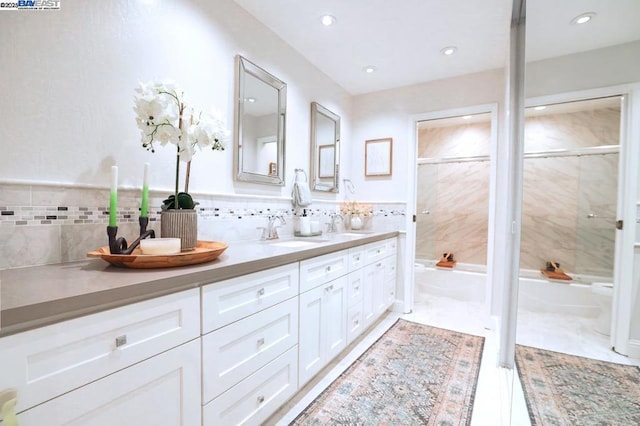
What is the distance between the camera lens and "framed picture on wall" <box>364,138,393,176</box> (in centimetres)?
315

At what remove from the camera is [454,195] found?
14.3ft

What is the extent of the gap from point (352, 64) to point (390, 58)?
1.15 ft

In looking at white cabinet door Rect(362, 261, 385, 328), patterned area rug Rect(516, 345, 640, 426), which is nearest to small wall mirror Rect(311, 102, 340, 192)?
white cabinet door Rect(362, 261, 385, 328)

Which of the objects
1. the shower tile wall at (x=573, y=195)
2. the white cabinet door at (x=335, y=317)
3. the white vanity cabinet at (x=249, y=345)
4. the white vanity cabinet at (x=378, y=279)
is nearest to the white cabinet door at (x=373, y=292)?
the white vanity cabinet at (x=378, y=279)

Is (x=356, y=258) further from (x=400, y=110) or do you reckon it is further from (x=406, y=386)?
(x=400, y=110)

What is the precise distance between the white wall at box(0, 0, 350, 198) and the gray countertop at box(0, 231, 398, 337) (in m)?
0.40

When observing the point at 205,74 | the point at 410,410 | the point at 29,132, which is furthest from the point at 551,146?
the point at 29,132

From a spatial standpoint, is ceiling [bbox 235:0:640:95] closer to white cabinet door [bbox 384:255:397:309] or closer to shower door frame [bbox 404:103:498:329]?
shower door frame [bbox 404:103:498:329]

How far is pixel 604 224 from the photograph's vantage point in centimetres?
67

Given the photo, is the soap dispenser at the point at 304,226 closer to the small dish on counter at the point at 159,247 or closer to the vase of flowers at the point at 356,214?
the vase of flowers at the point at 356,214

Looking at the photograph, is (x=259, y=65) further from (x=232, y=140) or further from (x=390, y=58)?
(x=390, y=58)

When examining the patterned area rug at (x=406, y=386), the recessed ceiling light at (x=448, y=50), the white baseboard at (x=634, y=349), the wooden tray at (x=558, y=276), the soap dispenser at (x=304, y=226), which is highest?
the recessed ceiling light at (x=448, y=50)

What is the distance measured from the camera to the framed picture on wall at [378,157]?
10.3 ft

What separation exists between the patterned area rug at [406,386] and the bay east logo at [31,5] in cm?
208
